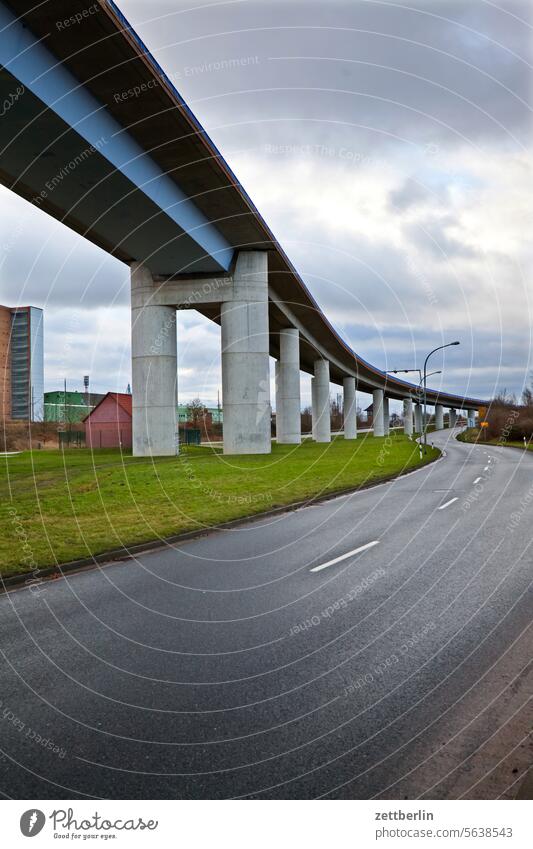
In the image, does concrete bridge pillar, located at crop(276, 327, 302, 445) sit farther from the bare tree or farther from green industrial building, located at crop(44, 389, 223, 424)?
the bare tree

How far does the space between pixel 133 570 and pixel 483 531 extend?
21.7ft

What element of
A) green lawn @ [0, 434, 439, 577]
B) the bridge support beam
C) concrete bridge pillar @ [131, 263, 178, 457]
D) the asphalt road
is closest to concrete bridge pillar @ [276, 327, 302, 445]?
concrete bridge pillar @ [131, 263, 178, 457]

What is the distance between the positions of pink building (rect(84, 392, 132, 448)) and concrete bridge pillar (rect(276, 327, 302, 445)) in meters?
12.8

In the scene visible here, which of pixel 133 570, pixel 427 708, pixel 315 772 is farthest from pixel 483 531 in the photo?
pixel 315 772

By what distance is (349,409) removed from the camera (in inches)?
3386

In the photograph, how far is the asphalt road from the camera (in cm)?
354

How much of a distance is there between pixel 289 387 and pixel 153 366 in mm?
→ 21095

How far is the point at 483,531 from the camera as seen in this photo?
12.0 m

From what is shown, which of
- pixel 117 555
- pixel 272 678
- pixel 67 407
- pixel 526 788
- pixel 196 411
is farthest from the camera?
pixel 196 411

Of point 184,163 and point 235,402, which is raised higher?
point 184,163

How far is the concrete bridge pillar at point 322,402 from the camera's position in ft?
218

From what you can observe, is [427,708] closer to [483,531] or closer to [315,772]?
[315,772]

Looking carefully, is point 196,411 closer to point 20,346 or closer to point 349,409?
point 349,409

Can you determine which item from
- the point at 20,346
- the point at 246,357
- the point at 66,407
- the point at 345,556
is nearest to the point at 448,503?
the point at 345,556
